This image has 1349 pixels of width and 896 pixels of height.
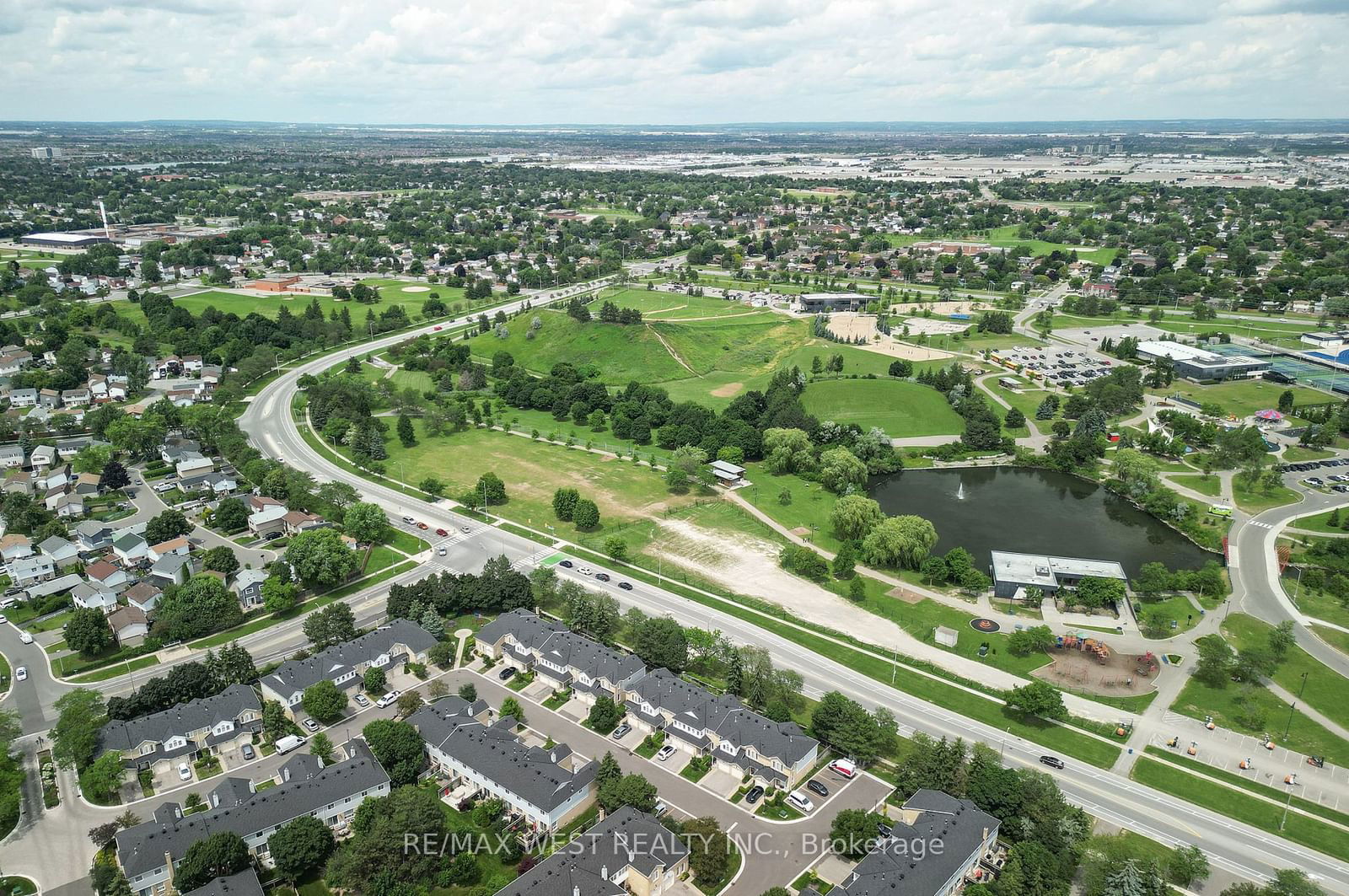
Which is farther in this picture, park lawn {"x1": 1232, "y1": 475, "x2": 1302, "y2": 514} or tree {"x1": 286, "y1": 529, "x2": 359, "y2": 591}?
park lawn {"x1": 1232, "y1": 475, "x2": 1302, "y2": 514}

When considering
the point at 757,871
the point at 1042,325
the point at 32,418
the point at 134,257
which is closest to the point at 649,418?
the point at 757,871

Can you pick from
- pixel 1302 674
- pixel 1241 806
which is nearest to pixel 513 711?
pixel 1241 806

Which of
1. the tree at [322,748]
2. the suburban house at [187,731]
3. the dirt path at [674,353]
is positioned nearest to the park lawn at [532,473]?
the tree at [322,748]

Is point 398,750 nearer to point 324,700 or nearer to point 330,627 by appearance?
point 324,700

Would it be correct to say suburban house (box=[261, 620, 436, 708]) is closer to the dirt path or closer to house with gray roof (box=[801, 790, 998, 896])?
house with gray roof (box=[801, 790, 998, 896])

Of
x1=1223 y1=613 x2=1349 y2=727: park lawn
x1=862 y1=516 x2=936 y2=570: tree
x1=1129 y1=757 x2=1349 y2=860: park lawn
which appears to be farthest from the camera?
x1=862 y1=516 x2=936 y2=570: tree

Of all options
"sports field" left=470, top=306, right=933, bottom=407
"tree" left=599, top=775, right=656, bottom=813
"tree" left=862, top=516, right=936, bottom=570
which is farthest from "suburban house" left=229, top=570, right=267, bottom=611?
"sports field" left=470, top=306, right=933, bottom=407

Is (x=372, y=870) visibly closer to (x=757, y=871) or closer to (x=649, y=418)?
(x=757, y=871)
